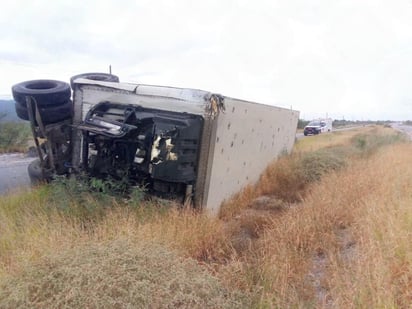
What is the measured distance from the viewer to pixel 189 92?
18.5 ft

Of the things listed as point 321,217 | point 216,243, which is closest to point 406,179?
point 321,217

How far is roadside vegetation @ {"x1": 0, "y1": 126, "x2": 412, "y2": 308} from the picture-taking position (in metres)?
2.67

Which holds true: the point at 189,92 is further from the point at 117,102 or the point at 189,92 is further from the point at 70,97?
the point at 70,97

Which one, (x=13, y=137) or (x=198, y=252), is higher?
(x=198, y=252)

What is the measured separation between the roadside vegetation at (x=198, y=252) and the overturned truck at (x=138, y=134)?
1.56 ft

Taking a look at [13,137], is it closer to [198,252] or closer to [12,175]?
[12,175]

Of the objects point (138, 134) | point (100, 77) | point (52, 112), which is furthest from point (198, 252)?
point (100, 77)

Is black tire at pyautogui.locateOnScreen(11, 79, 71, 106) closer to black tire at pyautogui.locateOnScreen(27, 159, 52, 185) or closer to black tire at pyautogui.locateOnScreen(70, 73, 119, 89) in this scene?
black tire at pyautogui.locateOnScreen(70, 73, 119, 89)

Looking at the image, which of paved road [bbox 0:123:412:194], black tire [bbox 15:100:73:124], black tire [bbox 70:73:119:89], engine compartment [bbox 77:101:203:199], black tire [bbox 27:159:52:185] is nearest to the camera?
engine compartment [bbox 77:101:203:199]

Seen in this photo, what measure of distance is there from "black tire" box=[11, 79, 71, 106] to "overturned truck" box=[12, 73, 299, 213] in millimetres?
16

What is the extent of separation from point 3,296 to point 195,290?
1.41 metres

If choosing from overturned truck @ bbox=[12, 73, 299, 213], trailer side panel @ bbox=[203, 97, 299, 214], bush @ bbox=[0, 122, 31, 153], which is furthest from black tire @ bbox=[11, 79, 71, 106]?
bush @ bbox=[0, 122, 31, 153]

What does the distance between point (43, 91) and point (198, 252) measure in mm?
3868

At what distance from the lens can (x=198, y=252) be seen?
4105 mm
